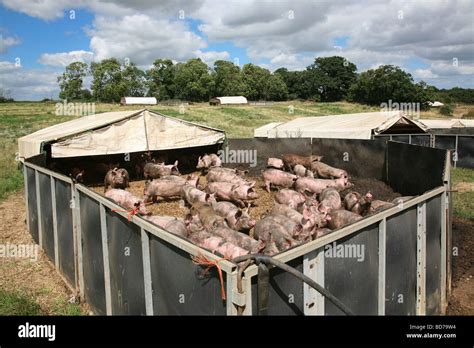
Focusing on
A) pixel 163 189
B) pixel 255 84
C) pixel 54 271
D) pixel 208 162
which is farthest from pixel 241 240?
pixel 255 84

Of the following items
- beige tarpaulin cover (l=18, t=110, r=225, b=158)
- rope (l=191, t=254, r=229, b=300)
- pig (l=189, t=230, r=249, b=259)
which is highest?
beige tarpaulin cover (l=18, t=110, r=225, b=158)

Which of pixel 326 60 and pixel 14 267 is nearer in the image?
pixel 14 267

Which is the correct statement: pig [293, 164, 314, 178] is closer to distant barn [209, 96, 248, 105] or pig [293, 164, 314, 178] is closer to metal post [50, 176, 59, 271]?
metal post [50, 176, 59, 271]

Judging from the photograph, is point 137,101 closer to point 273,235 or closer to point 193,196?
point 193,196

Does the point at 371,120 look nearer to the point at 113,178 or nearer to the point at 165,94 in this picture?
the point at 113,178

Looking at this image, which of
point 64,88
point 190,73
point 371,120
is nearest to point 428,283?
point 371,120

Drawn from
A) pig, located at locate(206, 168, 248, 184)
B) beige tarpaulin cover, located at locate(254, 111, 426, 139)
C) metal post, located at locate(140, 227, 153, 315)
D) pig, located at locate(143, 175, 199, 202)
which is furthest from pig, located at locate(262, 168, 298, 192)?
metal post, located at locate(140, 227, 153, 315)

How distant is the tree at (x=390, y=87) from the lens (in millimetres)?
64875

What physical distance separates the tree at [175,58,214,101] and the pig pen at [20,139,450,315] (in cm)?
7565

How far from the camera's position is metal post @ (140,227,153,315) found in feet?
14.4

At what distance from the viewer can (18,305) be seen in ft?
21.7

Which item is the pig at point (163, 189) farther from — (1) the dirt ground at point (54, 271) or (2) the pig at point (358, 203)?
(2) the pig at point (358, 203)

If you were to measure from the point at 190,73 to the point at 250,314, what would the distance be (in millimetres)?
82382

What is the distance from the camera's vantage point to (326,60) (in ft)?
351
